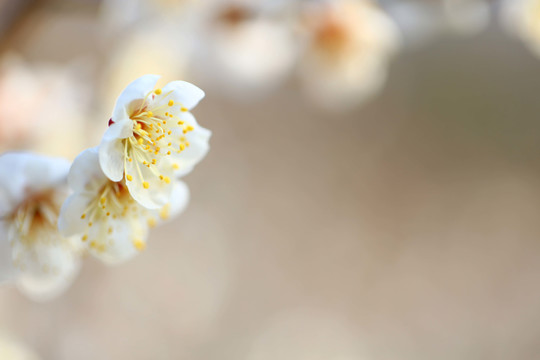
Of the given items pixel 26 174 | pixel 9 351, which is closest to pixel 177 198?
pixel 26 174

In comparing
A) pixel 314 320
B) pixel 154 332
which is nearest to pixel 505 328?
pixel 314 320

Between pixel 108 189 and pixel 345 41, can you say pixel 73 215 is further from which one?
pixel 345 41

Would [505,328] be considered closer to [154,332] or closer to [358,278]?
[358,278]

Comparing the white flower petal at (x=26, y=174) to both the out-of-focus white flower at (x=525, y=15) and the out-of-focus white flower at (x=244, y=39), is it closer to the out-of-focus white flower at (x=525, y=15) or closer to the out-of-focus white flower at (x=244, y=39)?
the out-of-focus white flower at (x=244, y=39)

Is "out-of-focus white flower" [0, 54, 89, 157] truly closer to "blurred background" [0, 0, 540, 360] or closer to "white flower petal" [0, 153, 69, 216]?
"white flower petal" [0, 153, 69, 216]

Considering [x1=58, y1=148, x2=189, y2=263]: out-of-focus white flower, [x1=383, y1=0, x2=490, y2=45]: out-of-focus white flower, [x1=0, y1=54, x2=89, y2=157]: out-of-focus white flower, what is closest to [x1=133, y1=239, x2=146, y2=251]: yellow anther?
[x1=58, y1=148, x2=189, y2=263]: out-of-focus white flower

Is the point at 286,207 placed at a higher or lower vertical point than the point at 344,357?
higher
